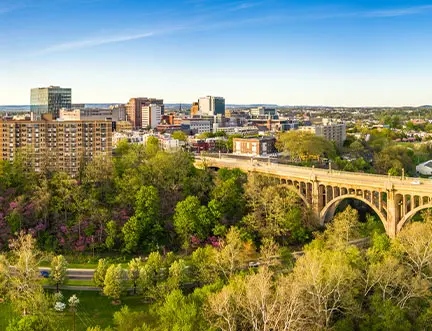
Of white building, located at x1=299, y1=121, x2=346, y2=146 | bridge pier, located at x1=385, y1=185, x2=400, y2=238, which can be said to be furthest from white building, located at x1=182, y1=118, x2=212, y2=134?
bridge pier, located at x1=385, y1=185, x2=400, y2=238

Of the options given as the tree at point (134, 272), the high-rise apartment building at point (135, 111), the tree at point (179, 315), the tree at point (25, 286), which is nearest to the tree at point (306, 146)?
the tree at point (134, 272)

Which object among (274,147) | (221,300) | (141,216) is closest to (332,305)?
(221,300)

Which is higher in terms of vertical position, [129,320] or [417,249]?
[417,249]

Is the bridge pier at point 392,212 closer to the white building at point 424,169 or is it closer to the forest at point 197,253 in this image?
the forest at point 197,253

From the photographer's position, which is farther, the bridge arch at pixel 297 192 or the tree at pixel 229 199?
the bridge arch at pixel 297 192

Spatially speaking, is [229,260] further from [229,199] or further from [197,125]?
[197,125]

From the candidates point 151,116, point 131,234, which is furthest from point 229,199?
point 151,116
